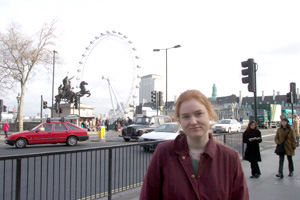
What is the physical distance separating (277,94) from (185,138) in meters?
133

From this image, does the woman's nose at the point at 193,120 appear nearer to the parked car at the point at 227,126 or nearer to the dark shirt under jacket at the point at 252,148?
the dark shirt under jacket at the point at 252,148

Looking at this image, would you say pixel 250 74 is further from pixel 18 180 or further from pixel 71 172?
pixel 18 180

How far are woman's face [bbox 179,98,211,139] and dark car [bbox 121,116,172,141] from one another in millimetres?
15880

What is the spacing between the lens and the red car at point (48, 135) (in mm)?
15117

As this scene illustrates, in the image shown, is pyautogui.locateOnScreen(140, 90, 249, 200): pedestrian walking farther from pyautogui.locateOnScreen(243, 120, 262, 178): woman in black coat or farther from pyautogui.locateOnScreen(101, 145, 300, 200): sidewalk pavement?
pyautogui.locateOnScreen(243, 120, 262, 178): woman in black coat

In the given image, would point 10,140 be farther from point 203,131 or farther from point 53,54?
point 53,54

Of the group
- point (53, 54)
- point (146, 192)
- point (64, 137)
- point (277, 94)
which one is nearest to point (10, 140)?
point (64, 137)

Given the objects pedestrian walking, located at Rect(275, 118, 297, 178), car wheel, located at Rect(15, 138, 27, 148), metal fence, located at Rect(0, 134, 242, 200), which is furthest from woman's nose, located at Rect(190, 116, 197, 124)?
car wheel, located at Rect(15, 138, 27, 148)

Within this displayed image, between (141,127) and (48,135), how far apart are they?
6144 millimetres

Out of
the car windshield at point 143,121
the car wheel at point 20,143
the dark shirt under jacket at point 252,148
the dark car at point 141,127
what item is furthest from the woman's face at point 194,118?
the car windshield at point 143,121

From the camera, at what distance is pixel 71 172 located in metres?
4.46

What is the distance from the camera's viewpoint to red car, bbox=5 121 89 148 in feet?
49.6

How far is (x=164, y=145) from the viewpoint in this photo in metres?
1.90

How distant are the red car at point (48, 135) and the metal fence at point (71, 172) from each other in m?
11.2
